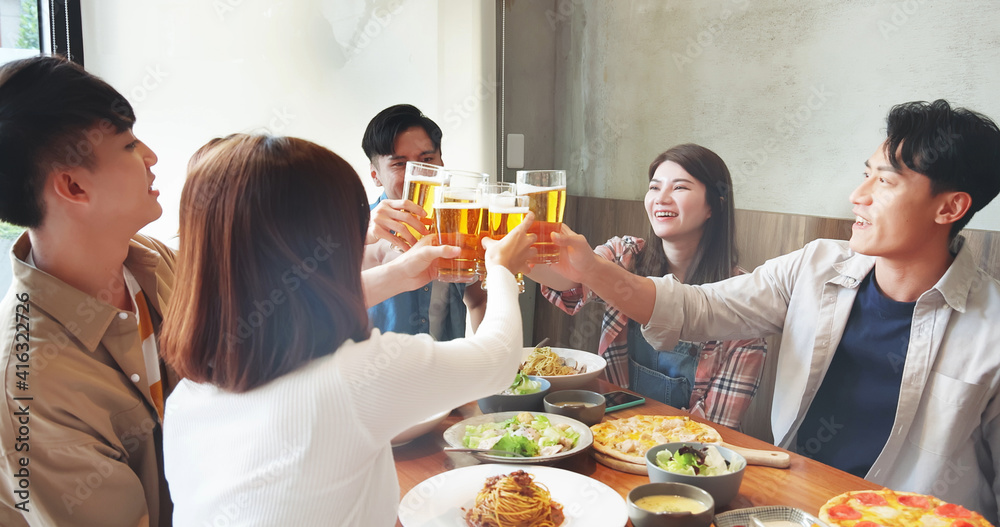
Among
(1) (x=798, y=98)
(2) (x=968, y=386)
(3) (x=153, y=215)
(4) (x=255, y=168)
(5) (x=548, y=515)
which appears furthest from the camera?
(1) (x=798, y=98)

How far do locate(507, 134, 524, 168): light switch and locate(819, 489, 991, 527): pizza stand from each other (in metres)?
2.74

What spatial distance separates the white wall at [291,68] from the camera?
9.21 feet

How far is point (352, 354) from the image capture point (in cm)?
93

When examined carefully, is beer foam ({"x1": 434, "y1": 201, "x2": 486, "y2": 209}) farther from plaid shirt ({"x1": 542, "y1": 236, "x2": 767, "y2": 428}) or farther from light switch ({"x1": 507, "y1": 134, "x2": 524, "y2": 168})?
light switch ({"x1": 507, "y1": 134, "x2": 524, "y2": 168})

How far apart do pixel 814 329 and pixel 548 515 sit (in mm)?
1147

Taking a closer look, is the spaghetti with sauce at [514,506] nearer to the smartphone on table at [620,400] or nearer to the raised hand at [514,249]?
the raised hand at [514,249]

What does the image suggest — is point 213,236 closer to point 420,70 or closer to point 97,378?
point 97,378

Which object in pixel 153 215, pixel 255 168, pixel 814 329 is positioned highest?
pixel 255 168

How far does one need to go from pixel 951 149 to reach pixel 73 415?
2042 millimetres

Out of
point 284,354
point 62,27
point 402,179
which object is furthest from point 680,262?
point 62,27

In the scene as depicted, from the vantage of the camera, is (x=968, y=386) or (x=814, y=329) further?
(x=814, y=329)

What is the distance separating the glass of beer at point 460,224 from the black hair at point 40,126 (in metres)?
0.64

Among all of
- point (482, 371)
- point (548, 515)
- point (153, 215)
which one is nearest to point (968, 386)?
point (548, 515)

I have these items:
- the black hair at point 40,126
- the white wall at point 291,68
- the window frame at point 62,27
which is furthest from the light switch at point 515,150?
the black hair at point 40,126
